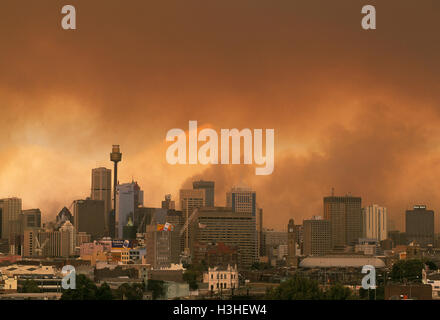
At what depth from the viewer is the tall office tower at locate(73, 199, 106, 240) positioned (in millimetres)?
121044

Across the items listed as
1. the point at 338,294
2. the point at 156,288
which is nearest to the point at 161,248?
the point at 156,288

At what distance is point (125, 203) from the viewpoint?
122 metres

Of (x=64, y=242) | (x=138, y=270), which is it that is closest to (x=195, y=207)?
(x=64, y=242)

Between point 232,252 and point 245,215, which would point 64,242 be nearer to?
point 245,215

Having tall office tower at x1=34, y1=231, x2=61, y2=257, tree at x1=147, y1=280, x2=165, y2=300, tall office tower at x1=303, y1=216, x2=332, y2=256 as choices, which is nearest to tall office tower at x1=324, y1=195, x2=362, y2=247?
tall office tower at x1=303, y1=216, x2=332, y2=256

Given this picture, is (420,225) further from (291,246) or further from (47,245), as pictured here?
(47,245)

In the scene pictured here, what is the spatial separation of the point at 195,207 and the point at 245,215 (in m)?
7.81

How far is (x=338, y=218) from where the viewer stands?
123m

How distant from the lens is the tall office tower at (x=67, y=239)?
10790 centimetres

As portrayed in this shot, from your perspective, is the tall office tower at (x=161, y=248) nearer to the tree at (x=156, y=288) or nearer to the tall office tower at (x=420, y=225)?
the tree at (x=156, y=288)

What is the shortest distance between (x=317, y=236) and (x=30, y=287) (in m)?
71.4

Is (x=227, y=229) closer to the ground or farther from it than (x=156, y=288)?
farther from it

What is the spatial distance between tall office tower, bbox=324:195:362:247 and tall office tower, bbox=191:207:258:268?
1526 cm

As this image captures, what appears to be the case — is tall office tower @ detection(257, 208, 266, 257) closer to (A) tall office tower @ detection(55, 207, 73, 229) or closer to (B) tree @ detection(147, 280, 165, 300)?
(A) tall office tower @ detection(55, 207, 73, 229)
